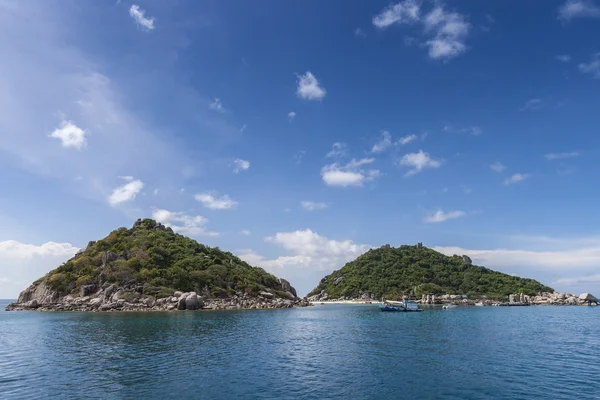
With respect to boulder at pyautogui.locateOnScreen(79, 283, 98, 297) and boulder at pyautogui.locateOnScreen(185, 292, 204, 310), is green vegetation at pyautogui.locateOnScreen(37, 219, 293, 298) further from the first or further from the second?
boulder at pyautogui.locateOnScreen(185, 292, 204, 310)

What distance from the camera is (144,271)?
167 metres

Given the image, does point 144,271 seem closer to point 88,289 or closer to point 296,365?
point 88,289

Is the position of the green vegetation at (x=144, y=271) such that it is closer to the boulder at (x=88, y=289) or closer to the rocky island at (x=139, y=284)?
the rocky island at (x=139, y=284)

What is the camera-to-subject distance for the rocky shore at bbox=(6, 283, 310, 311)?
147 metres

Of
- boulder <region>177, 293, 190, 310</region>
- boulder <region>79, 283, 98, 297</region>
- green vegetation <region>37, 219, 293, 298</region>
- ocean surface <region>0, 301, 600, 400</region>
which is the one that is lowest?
ocean surface <region>0, 301, 600, 400</region>

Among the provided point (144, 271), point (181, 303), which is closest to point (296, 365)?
point (181, 303)

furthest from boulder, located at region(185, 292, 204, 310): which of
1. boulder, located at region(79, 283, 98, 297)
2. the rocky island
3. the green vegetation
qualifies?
boulder, located at region(79, 283, 98, 297)

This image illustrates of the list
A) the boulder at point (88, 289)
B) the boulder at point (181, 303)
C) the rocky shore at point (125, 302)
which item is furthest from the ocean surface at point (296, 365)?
the boulder at point (88, 289)

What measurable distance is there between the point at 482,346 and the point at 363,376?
31.7 m

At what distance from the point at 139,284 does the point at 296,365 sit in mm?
138387

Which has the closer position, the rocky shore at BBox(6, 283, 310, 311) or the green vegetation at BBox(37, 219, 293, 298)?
the rocky shore at BBox(6, 283, 310, 311)

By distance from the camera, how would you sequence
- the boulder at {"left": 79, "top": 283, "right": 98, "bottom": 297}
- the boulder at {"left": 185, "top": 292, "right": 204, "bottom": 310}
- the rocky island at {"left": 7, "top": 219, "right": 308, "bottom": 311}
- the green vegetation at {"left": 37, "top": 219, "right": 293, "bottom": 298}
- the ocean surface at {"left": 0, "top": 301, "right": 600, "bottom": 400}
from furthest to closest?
the green vegetation at {"left": 37, "top": 219, "right": 293, "bottom": 298}
the boulder at {"left": 79, "top": 283, "right": 98, "bottom": 297}
the rocky island at {"left": 7, "top": 219, "right": 308, "bottom": 311}
the boulder at {"left": 185, "top": 292, "right": 204, "bottom": 310}
the ocean surface at {"left": 0, "top": 301, "right": 600, "bottom": 400}

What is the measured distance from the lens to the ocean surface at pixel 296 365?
34.5 m

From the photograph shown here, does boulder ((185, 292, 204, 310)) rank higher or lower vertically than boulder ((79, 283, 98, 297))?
lower
